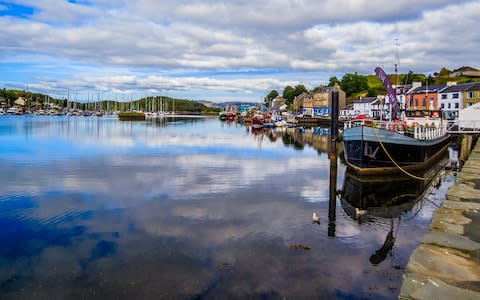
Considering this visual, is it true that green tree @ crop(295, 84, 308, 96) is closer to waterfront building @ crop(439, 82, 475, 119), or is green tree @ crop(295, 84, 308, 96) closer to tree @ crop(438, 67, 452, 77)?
tree @ crop(438, 67, 452, 77)

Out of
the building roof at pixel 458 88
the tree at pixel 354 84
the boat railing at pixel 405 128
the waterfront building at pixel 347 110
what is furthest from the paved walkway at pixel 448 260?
the tree at pixel 354 84

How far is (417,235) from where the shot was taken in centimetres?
1217

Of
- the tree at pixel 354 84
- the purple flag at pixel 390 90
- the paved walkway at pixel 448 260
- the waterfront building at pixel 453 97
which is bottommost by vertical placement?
the paved walkway at pixel 448 260

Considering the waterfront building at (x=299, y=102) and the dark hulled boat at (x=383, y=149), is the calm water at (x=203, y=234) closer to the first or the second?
the dark hulled boat at (x=383, y=149)

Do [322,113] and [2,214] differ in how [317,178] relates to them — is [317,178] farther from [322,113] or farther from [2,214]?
[322,113]

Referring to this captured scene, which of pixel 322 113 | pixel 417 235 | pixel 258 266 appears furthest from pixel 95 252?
pixel 322 113

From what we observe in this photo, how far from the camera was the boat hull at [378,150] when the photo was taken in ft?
69.8

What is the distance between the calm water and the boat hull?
1.06m

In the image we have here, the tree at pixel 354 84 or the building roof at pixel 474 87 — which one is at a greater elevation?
the tree at pixel 354 84

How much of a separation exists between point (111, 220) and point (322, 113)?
122888 millimetres

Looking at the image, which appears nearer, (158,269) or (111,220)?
(158,269)

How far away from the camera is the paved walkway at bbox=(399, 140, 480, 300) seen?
270 inches

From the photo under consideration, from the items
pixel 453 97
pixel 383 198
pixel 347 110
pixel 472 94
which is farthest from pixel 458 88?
pixel 383 198

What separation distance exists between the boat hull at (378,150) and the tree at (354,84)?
121m
